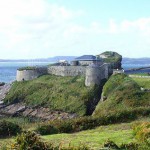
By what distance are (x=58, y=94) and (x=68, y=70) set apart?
11032 mm

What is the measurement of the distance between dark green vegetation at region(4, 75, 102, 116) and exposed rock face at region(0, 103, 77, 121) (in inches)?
47.2

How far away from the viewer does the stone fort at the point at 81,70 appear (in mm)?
67812

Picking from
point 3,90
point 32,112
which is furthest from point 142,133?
point 3,90

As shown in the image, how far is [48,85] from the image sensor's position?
243 ft

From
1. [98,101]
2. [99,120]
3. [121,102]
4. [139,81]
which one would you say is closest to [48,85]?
[98,101]

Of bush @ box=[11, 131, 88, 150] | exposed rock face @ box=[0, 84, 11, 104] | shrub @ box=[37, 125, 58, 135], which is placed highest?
bush @ box=[11, 131, 88, 150]

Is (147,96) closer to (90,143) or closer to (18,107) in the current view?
(18,107)

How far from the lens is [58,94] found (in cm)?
6881

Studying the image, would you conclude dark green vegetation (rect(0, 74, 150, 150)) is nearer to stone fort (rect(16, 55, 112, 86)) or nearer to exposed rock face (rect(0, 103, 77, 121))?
exposed rock face (rect(0, 103, 77, 121))

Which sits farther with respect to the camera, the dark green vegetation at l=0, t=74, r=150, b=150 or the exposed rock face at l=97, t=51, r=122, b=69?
the exposed rock face at l=97, t=51, r=122, b=69

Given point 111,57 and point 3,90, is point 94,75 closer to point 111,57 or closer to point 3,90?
point 3,90

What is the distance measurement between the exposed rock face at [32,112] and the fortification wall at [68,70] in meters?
12.6

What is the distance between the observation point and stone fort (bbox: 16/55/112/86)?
67812mm

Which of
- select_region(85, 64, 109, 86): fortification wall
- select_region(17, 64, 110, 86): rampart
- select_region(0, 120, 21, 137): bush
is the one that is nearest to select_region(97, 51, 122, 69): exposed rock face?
select_region(17, 64, 110, 86): rampart
